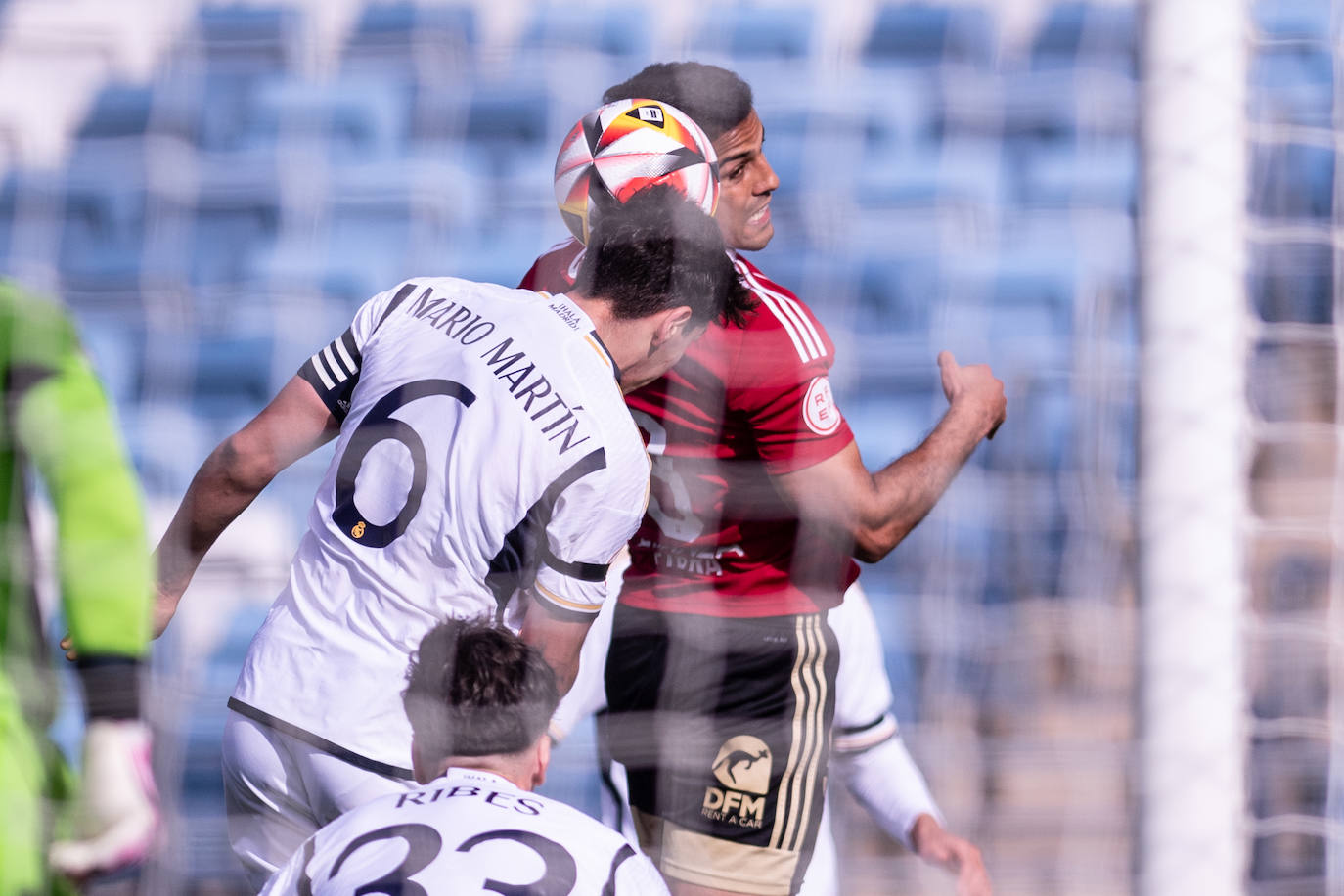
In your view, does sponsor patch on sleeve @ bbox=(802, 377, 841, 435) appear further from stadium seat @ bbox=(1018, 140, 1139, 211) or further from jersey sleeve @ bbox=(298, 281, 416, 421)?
stadium seat @ bbox=(1018, 140, 1139, 211)

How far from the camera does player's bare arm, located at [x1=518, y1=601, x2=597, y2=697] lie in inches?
63.2

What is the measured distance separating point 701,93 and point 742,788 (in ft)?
3.56

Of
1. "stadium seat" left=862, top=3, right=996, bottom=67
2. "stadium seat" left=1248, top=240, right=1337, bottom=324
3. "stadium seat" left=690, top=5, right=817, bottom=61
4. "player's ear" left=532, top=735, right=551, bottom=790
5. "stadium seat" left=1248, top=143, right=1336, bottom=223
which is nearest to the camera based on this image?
"player's ear" left=532, top=735, right=551, bottom=790

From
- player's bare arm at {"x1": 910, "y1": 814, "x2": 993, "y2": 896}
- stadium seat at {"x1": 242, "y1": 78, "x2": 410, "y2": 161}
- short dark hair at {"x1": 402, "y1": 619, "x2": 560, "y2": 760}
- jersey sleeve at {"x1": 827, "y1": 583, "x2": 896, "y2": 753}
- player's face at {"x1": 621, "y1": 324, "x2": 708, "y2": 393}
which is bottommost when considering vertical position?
player's bare arm at {"x1": 910, "y1": 814, "x2": 993, "y2": 896}

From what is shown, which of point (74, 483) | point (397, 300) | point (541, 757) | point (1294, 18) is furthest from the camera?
point (1294, 18)

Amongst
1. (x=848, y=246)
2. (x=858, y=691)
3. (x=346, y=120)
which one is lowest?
(x=858, y=691)

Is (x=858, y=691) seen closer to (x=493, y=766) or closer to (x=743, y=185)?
(x=743, y=185)

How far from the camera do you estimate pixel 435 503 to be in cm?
158

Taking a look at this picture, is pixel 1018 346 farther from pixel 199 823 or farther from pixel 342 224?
pixel 199 823

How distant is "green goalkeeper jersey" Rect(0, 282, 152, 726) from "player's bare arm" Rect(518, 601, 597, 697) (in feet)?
1.46

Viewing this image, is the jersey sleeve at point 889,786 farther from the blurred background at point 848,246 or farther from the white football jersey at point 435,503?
the white football jersey at point 435,503

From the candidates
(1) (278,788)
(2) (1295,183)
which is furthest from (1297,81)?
(1) (278,788)

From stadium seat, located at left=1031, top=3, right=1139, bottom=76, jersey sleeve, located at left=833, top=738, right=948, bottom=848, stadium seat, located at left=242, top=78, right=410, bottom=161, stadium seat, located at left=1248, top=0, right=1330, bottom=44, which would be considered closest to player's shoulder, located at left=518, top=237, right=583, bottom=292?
jersey sleeve, located at left=833, top=738, right=948, bottom=848

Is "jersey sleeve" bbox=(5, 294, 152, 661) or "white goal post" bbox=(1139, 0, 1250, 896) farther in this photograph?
"white goal post" bbox=(1139, 0, 1250, 896)
